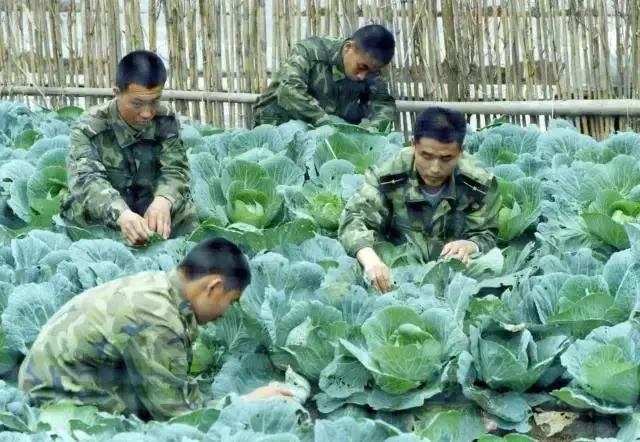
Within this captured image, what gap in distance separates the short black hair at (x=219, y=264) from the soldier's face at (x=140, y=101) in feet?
7.00

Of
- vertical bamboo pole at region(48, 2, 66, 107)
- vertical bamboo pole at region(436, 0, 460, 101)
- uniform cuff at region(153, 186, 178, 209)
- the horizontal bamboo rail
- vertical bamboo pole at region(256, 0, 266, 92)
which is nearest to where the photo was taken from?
uniform cuff at region(153, 186, 178, 209)

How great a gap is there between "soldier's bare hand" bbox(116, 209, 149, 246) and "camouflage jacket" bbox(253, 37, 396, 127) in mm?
2462

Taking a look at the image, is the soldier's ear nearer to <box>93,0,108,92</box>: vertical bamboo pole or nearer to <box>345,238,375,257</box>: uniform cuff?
<box>345,238,375,257</box>: uniform cuff

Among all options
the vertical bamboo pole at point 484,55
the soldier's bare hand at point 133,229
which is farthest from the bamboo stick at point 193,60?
the soldier's bare hand at point 133,229

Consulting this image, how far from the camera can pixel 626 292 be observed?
6691 millimetres

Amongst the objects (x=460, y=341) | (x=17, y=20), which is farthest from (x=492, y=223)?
(x=17, y=20)

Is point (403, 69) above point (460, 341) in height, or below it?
above

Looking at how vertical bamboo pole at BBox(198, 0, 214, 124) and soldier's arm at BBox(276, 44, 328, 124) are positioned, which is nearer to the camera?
soldier's arm at BBox(276, 44, 328, 124)

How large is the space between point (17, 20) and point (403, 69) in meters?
3.26

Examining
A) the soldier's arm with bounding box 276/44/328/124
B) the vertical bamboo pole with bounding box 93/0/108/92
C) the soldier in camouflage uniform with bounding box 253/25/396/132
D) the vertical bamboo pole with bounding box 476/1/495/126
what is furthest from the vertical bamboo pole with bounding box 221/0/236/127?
the vertical bamboo pole with bounding box 476/1/495/126

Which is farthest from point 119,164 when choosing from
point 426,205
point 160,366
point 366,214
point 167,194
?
point 160,366

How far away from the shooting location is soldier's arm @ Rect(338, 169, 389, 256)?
7.29 meters

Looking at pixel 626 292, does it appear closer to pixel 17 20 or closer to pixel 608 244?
pixel 608 244

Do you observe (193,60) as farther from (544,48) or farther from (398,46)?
(544,48)
